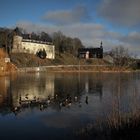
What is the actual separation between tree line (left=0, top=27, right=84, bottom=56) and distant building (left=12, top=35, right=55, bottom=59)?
2275 mm

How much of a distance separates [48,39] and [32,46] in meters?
18.8

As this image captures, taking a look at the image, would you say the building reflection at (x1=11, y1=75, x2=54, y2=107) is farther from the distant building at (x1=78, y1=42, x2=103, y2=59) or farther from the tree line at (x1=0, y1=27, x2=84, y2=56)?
the distant building at (x1=78, y1=42, x2=103, y2=59)

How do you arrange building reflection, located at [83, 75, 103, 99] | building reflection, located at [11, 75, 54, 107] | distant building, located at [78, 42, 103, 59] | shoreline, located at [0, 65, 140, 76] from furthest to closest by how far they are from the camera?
distant building, located at [78, 42, 103, 59] < shoreline, located at [0, 65, 140, 76] < building reflection, located at [83, 75, 103, 99] < building reflection, located at [11, 75, 54, 107]

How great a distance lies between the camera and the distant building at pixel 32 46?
443 ft

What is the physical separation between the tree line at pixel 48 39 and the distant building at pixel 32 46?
227 centimetres

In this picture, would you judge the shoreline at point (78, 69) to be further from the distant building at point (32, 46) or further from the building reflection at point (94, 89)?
the building reflection at point (94, 89)

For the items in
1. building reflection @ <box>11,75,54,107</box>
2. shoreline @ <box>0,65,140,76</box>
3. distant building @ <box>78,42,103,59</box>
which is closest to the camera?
building reflection @ <box>11,75,54,107</box>

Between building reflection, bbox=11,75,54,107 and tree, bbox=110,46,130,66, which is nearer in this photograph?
building reflection, bbox=11,75,54,107

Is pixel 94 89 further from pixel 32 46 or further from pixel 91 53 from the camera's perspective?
pixel 91 53

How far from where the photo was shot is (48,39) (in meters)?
161

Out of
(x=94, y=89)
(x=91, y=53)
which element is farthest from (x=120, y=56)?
(x=94, y=89)

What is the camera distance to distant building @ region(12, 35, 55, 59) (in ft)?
443

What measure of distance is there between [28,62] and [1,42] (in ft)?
58.2

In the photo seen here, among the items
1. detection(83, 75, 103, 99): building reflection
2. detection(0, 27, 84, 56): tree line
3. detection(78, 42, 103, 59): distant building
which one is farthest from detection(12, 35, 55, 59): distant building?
detection(83, 75, 103, 99): building reflection
